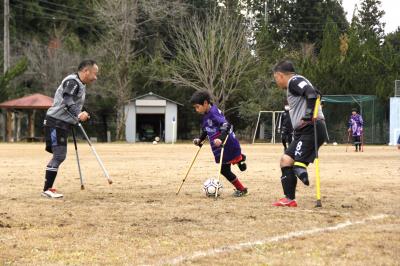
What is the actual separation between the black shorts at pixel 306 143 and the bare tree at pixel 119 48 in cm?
3715

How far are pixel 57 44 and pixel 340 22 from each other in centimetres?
3230

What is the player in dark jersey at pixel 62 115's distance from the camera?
9.32 meters

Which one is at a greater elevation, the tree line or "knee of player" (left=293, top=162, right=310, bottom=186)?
the tree line

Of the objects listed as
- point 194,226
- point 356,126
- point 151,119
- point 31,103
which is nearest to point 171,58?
point 151,119

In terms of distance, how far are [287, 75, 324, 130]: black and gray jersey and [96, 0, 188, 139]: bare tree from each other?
37.1m

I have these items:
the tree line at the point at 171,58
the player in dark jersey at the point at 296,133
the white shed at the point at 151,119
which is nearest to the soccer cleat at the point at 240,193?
the player in dark jersey at the point at 296,133

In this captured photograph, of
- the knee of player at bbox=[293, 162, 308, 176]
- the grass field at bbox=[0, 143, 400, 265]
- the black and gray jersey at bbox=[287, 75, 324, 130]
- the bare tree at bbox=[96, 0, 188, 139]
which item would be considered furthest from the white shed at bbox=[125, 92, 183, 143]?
the knee of player at bbox=[293, 162, 308, 176]

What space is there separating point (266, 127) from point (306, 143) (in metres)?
35.4

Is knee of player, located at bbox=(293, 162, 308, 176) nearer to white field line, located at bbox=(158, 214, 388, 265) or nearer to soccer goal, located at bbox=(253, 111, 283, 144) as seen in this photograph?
white field line, located at bbox=(158, 214, 388, 265)

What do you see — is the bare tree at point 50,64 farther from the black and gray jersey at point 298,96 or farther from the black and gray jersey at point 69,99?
the black and gray jersey at point 298,96

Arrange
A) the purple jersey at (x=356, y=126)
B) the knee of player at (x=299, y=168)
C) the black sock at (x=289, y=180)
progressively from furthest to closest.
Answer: the purple jersey at (x=356, y=126) → the black sock at (x=289, y=180) → the knee of player at (x=299, y=168)

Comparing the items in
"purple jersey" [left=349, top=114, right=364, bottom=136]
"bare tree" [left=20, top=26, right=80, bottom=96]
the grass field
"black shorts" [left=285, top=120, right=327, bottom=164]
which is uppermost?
"bare tree" [left=20, top=26, right=80, bottom=96]

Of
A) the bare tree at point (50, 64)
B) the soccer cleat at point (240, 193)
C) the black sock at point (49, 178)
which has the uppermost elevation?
the bare tree at point (50, 64)

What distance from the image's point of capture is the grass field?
5.14 m
